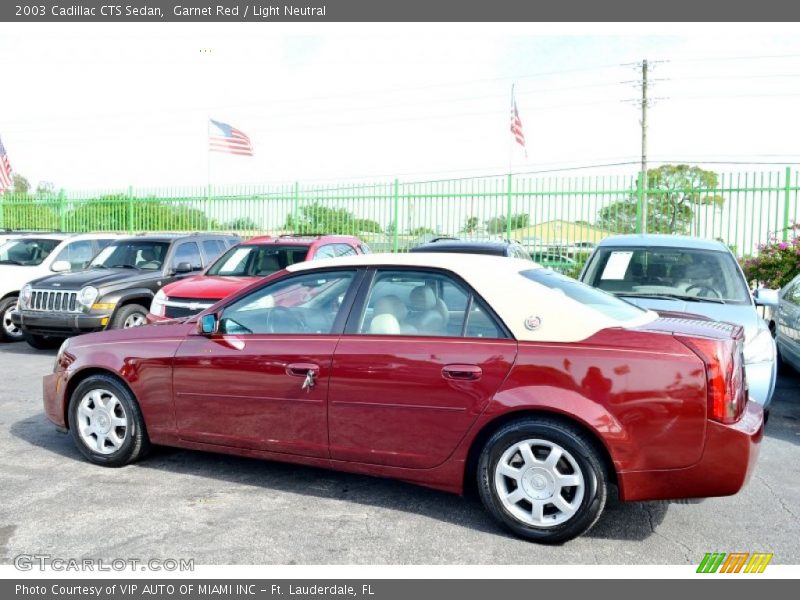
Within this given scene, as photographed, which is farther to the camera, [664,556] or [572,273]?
[572,273]

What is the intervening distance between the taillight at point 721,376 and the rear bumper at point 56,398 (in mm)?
4213

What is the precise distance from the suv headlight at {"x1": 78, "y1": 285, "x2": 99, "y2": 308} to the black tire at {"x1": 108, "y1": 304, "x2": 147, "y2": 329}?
35 cm

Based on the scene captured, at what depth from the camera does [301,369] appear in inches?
179

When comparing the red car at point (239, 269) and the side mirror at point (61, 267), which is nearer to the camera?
the red car at point (239, 269)

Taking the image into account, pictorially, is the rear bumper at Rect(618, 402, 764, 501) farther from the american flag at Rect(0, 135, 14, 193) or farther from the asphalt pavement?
the american flag at Rect(0, 135, 14, 193)

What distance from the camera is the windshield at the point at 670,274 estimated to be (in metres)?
7.14

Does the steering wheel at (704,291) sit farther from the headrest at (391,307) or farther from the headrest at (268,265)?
the headrest at (268,265)

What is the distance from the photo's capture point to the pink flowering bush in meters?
12.4

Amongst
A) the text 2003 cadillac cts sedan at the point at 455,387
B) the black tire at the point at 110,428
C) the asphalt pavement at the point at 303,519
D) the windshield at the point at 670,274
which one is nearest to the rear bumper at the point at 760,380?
the asphalt pavement at the point at 303,519

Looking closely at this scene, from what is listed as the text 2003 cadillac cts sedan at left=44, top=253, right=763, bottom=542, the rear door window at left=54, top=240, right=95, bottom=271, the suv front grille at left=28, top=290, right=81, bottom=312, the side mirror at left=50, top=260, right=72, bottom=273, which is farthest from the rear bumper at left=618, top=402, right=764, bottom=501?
the rear door window at left=54, top=240, right=95, bottom=271

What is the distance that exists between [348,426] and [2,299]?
915 centimetres

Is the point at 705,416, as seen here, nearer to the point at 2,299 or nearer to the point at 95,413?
the point at 95,413

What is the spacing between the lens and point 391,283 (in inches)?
183

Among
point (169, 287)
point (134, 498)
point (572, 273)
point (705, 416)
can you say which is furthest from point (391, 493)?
point (572, 273)
